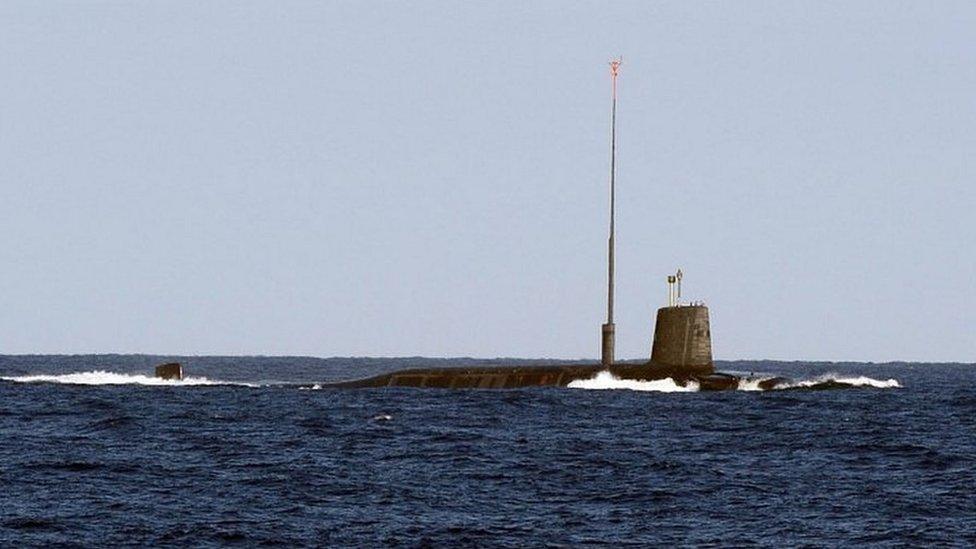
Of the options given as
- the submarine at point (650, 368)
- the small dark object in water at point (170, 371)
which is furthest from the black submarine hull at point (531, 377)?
the small dark object in water at point (170, 371)

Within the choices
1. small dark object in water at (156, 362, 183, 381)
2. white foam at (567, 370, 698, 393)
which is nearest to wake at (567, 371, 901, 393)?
white foam at (567, 370, 698, 393)

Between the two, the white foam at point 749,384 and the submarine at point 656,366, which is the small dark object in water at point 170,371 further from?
the white foam at point 749,384

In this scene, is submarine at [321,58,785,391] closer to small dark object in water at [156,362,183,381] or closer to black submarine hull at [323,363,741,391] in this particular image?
black submarine hull at [323,363,741,391]

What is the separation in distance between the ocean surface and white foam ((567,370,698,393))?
6373mm

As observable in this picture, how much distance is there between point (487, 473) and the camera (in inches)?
1631

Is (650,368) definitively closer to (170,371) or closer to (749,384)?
(749,384)

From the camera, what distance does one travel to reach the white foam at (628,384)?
7462 centimetres

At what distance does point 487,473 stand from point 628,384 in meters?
34.9

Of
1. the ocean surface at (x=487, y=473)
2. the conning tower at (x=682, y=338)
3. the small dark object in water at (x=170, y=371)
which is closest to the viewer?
the ocean surface at (x=487, y=473)

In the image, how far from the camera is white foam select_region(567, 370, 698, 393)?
74625mm

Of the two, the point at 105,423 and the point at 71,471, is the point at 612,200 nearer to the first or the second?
the point at 105,423

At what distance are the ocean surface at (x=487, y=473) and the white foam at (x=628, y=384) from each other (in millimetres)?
6373

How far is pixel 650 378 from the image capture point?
7506 centimetres

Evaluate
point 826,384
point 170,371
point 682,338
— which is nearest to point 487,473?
point 682,338
